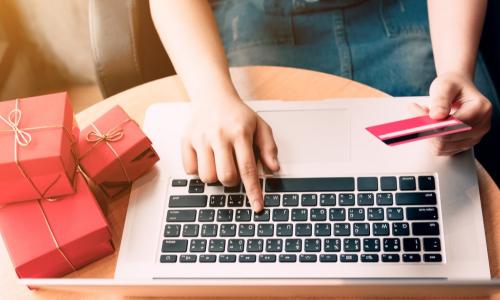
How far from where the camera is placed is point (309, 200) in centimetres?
74

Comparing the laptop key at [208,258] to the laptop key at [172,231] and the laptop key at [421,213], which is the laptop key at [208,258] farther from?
the laptop key at [421,213]

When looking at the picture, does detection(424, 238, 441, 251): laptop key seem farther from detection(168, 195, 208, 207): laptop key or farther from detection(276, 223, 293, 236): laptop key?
detection(168, 195, 208, 207): laptop key

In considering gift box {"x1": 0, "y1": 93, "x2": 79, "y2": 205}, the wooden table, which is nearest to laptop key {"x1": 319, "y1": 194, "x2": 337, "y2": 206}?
the wooden table

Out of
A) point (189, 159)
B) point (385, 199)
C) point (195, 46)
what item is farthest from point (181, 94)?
point (385, 199)

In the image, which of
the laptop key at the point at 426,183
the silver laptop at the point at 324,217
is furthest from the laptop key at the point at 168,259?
the laptop key at the point at 426,183

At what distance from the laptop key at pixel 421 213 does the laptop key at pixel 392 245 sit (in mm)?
37

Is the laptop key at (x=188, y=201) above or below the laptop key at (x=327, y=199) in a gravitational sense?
above

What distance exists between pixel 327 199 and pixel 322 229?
0.14ft

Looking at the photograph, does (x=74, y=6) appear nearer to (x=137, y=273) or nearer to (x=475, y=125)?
(x=137, y=273)

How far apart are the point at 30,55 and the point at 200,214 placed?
1187 mm

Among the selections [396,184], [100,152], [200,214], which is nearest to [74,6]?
[100,152]

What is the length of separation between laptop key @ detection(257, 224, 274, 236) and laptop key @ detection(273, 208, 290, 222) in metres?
0.01

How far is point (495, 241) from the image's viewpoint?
28.0 inches

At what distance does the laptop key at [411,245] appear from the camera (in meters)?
0.69
